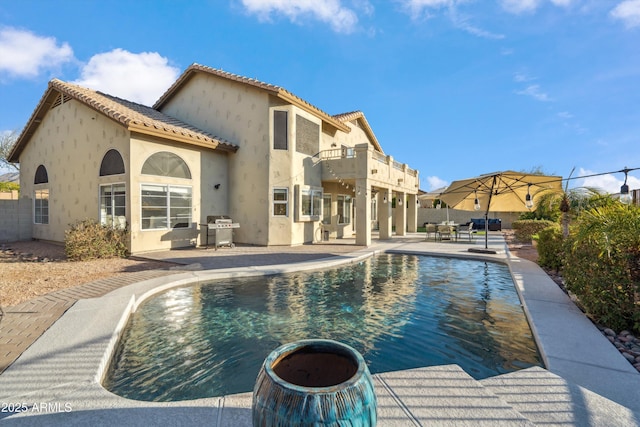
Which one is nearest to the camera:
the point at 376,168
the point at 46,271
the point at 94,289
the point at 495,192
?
the point at 94,289

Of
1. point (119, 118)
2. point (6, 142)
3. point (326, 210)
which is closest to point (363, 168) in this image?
point (326, 210)

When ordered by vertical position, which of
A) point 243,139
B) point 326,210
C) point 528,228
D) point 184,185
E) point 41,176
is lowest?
point 528,228

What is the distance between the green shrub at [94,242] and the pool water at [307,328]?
6.06 m

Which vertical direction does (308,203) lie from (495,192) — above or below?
below

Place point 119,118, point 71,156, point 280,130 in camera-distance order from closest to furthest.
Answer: point 119,118 → point 71,156 → point 280,130

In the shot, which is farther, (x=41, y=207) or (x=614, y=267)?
(x=41, y=207)

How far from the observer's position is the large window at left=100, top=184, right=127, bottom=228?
12.8 metres

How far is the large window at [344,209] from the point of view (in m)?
21.5

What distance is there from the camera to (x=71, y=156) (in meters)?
15.2

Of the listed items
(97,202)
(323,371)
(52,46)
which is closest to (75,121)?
(52,46)

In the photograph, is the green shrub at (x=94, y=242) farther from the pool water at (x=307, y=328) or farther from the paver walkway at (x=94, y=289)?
the pool water at (x=307, y=328)

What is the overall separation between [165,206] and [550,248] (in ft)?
48.7

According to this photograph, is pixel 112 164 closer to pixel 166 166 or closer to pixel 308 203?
pixel 166 166

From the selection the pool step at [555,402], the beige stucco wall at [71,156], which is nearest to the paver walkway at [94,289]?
the beige stucco wall at [71,156]
